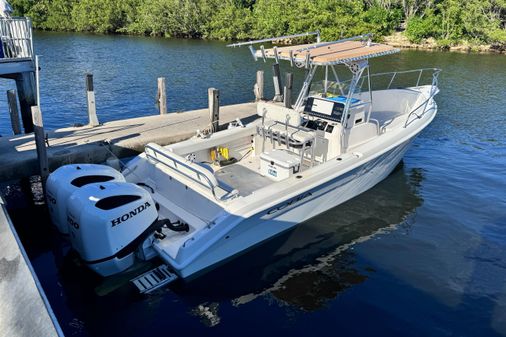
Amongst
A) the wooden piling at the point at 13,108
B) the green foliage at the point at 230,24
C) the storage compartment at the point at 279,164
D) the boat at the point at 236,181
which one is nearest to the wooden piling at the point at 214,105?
the boat at the point at 236,181

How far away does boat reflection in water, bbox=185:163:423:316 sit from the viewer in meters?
6.27

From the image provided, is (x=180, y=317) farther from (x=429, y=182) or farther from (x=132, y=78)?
(x=132, y=78)

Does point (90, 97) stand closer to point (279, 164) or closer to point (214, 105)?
point (214, 105)

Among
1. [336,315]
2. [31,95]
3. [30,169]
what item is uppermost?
[31,95]

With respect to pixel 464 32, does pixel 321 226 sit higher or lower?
lower

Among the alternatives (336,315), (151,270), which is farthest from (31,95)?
(336,315)

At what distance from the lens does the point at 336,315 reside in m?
5.94

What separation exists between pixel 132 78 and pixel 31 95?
11576 mm

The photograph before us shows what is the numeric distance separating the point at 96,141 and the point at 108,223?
4.35m

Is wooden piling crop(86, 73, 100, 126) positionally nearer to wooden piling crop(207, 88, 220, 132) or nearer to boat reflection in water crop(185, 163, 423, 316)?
wooden piling crop(207, 88, 220, 132)

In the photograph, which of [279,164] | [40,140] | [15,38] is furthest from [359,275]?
[15,38]

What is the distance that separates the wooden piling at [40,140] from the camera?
295 inches

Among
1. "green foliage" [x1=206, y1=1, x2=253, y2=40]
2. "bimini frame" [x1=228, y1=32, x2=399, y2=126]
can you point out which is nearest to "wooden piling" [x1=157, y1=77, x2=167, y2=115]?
"bimini frame" [x1=228, y1=32, x2=399, y2=126]

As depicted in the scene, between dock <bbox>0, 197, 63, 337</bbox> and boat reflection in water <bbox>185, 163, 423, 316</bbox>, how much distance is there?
2.37 metres
